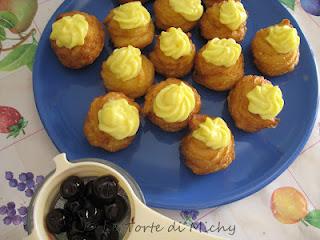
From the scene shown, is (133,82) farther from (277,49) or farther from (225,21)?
(277,49)

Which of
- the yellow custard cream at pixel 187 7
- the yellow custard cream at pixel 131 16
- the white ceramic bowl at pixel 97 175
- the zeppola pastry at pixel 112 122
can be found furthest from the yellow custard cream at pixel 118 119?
the yellow custard cream at pixel 187 7

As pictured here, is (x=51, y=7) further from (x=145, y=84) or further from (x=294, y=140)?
(x=294, y=140)

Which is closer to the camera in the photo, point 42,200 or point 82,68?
point 42,200

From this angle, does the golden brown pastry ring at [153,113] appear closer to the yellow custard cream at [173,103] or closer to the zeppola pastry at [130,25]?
the yellow custard cream at [173,103]

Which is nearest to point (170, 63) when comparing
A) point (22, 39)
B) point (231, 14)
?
point (231, 14)

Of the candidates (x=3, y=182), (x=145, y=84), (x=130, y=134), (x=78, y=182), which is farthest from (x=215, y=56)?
(x=3, y=182)
